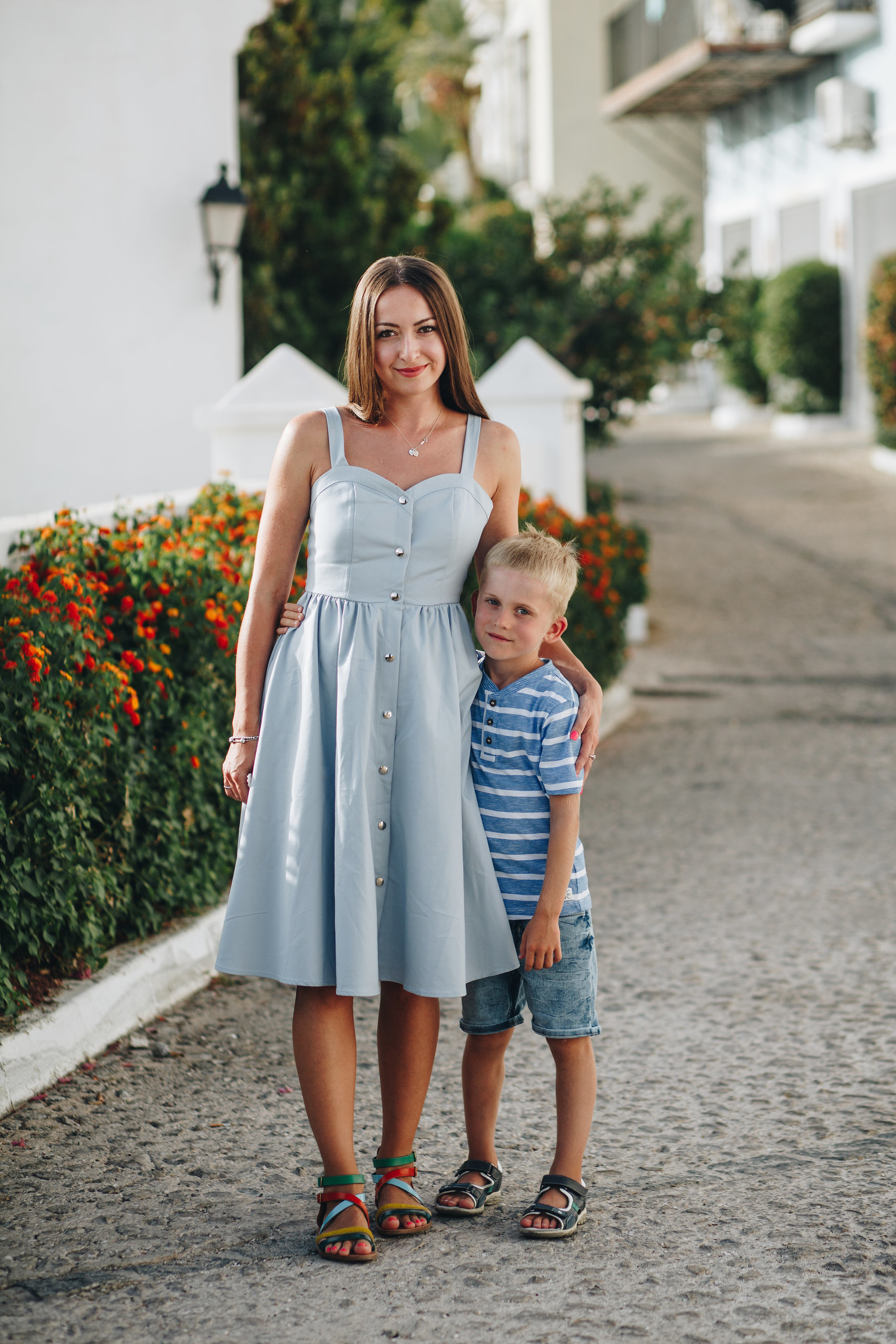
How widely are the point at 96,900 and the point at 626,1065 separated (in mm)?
1417

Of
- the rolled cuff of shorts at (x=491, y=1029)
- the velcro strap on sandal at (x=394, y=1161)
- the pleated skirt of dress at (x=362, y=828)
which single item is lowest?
the velcro strap on sandal at (x=394, y=1161)

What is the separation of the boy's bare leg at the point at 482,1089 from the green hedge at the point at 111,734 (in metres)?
1.12

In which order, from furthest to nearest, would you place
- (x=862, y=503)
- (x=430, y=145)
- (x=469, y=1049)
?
(x=430, y=145)
(x=862, y=503)
(x=469, y=1049)

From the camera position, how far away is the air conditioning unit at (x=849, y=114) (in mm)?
20281

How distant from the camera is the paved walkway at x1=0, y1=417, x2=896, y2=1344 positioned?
2.56 meters

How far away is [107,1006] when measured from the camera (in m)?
3.79

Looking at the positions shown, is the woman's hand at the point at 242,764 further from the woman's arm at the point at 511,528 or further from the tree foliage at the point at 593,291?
the tree foliage at the point at 593,291

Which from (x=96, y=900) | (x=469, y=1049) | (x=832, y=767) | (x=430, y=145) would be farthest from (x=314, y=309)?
(x=430, y=145)

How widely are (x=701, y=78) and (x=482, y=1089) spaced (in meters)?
24.3

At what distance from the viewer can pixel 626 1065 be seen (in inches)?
148

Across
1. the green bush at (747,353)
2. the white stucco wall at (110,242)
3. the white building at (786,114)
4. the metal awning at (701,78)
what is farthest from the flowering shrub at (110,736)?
the metal awning at (701,78)

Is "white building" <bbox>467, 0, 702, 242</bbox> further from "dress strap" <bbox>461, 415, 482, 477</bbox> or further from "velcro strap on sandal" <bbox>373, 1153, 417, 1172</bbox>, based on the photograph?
"velcro strap on sandal" <bbox>373, 1153, 417, 1172</bbox>

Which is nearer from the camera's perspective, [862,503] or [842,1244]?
[842,1244]

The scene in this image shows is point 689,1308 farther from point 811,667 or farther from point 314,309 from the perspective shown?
point 314,309
